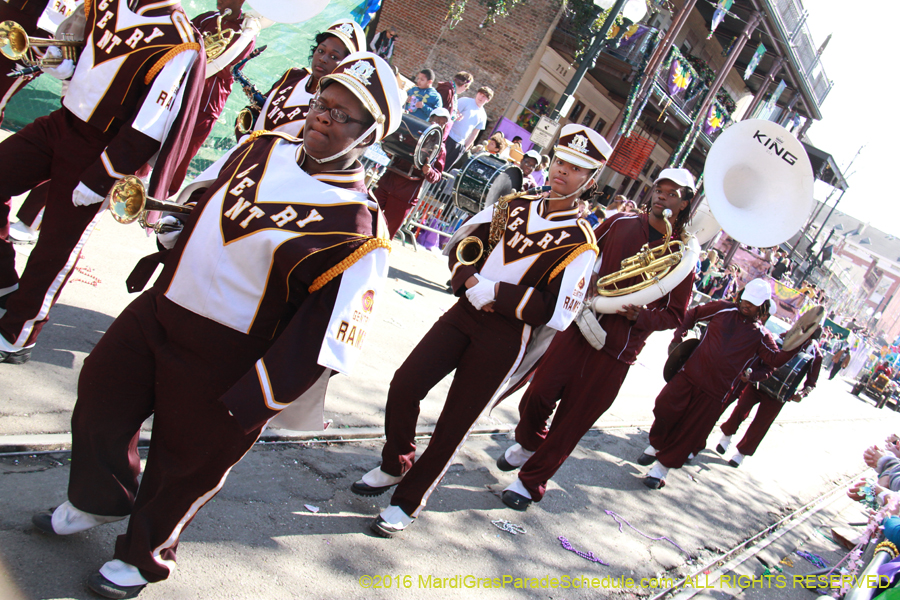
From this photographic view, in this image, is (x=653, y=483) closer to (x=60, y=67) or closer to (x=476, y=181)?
(x=476, y=181)

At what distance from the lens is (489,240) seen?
3.88 m

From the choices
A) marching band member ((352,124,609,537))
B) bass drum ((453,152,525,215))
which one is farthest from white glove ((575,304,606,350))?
bass drum ((453,152,525,215))

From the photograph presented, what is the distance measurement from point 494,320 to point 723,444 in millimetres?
6196

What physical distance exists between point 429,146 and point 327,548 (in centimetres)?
534

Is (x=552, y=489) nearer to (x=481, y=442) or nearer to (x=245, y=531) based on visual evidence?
(x=481, y=442)

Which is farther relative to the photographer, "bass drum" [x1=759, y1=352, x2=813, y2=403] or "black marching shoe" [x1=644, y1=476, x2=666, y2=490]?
"bass drum" [x1=759, y1=352, x2=813, y2=403]

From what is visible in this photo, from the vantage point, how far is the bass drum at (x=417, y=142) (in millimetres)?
7609

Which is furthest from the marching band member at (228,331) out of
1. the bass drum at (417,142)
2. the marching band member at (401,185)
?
the marching band member at (401,185)

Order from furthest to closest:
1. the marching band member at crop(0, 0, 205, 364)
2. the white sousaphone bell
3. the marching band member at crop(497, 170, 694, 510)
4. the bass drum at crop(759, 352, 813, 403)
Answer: the bass drum at crop(759, 352, 813, 403), the white sousaphone bell, the marching band member at crop(497, 170, 694, 510), the marching band member at crop(0, 0, 205, 364)

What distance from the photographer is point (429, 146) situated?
25.3 feet

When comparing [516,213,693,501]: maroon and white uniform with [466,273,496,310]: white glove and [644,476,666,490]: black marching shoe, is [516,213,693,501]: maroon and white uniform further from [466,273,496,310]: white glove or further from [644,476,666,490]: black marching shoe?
[644,476,666,490]: black marching shoe

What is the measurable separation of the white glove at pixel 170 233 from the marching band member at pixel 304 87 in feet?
4.14

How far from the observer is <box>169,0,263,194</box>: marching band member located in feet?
18.5

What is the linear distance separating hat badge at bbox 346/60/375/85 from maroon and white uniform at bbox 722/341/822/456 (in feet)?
24.3
